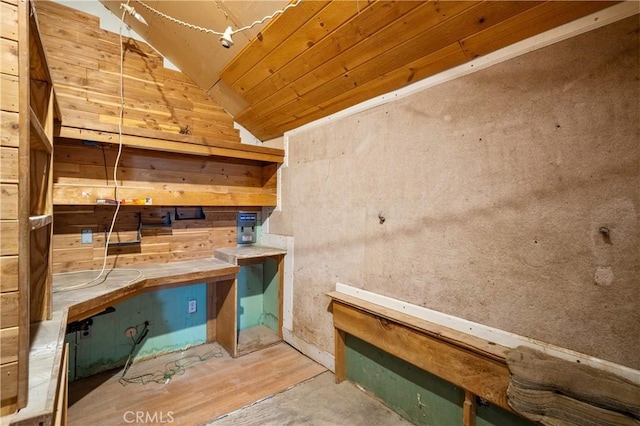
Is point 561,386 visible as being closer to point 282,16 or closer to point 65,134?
point 282,16

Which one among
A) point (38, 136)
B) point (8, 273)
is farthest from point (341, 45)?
point (8, 273)

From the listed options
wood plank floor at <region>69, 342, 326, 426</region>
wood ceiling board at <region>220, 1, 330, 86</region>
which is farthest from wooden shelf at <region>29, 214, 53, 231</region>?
wood ceiling board at <region>220, 1, 330, 86</region>

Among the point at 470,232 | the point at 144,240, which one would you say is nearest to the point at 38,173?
the point at 144,240

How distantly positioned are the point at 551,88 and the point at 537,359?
4.05 ft

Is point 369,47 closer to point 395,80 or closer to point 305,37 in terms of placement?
point 395,80

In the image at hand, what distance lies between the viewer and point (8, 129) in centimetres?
89

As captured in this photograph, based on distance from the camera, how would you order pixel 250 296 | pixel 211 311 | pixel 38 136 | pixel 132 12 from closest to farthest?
pixel 38 136
pixel 132 12
pixel 211 311
pixel 250 296

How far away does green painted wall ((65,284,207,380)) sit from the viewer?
2428mm

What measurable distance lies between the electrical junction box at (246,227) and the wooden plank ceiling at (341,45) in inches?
44.6

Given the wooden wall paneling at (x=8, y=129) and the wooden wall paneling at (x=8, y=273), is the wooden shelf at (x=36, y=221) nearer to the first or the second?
the wooden wall paneling at (x=8, y=273)

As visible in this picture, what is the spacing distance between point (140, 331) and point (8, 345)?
2066mm

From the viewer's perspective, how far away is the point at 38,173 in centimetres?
145

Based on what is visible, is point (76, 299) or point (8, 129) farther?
point (76, 299)

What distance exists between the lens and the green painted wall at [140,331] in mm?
2428
